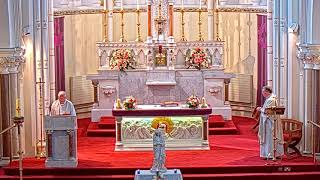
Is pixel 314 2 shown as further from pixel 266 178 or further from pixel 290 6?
pixel 266 178

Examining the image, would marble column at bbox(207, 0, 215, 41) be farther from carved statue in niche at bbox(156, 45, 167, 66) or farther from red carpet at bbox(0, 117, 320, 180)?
red carpet at bbox(0, 117, 320, 180)

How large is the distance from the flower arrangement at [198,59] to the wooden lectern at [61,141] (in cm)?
642

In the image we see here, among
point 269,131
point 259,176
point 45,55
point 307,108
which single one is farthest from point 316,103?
point 45,55

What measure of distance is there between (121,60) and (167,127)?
409 cm

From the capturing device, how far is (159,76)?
961 inches

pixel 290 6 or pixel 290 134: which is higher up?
pixel 290 6

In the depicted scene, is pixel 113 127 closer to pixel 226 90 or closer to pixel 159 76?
pixel 159 76

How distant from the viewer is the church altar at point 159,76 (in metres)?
24.3

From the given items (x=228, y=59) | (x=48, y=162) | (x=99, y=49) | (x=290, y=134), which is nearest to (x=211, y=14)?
(x=228, y=59)

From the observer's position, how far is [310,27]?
779 inches

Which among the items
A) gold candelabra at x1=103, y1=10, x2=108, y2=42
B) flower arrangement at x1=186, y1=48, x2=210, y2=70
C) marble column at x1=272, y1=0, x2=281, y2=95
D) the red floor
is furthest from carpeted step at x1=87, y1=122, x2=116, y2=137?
marble column at x1=272, y1=0, x2=281, y2=95

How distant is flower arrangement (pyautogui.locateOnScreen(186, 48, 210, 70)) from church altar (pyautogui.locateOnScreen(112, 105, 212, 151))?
11.7 ft

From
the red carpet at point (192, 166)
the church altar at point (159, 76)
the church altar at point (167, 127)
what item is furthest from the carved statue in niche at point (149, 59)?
the red carpet at point (192, 166)

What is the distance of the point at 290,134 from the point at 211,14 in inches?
269
